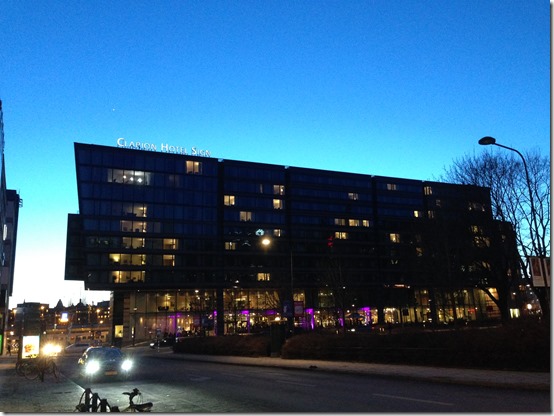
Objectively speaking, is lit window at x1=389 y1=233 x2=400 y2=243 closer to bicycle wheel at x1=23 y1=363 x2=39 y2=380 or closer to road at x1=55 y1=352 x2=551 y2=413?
bicycle wheel at x1=23 y1=363 x2=39 y2=380

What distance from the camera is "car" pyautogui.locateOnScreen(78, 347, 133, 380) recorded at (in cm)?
2203

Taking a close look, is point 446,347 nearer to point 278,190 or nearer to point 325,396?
point 325,396

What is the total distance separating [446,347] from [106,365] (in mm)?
15066

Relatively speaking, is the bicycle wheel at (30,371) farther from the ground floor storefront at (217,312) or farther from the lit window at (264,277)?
the lit window at (264,277)

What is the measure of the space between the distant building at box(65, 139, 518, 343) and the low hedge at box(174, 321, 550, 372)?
40.6 m

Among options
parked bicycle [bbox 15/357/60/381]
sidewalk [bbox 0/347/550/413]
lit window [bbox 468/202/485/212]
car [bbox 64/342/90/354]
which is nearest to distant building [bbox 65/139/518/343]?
car [bbox 64/342/90/354]

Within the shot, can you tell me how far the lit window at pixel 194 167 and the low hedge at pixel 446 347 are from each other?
7066cm

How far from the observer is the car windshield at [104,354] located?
73.6 feet

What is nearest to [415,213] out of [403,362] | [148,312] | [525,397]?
[148,312]

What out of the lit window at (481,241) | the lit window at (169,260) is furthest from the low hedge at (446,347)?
the lit window at (169,260)

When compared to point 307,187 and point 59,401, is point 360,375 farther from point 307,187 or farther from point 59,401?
point 307,187

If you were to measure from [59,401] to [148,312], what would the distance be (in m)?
80.2

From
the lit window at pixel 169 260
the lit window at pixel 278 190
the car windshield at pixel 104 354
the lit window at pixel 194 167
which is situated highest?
the lit window at pixel 194 167

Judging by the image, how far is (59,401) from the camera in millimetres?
15688
